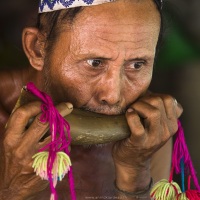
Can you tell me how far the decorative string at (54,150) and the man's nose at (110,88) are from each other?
0.28 m

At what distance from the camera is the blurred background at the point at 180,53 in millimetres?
3465

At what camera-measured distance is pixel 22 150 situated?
2021 millimetres

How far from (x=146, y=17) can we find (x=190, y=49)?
155 centimetres

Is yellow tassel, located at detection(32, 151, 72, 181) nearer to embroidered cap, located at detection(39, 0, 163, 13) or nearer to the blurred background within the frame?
embroidered cap, located at detection(39, 0, 163, 13)

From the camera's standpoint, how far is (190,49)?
12.4ft

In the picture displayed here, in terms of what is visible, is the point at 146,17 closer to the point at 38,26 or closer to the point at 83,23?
the point at 83,23

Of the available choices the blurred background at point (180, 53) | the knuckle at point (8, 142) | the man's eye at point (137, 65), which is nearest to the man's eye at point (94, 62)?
the man's eye at point (137, 65)

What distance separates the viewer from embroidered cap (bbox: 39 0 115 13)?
2.21 meters

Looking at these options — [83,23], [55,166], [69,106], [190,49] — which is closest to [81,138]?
[69,106]

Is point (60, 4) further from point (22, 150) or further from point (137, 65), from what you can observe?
point (22, 150)

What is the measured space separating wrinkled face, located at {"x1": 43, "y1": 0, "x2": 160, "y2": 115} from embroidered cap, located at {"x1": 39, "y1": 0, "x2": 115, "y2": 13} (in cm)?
2

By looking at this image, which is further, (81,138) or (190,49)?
(190,49)

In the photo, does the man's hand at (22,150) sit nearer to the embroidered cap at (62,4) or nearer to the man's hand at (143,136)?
the man's hand at (143,136)

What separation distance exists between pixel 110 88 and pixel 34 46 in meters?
0.44
